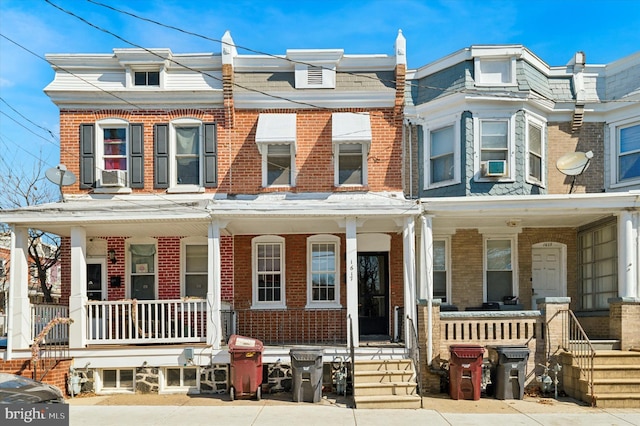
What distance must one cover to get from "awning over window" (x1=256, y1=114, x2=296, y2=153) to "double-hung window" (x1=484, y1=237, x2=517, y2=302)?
18.1 feet

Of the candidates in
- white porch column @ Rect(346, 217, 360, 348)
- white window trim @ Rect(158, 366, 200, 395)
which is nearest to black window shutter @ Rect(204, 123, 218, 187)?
white porch column @ Rect(346, 217, 360, 348)

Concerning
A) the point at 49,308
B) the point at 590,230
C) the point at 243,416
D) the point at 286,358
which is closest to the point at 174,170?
the point at 49,308

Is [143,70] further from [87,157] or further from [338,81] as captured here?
[338,81]

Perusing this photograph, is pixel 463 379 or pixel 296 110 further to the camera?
pixel 296 110

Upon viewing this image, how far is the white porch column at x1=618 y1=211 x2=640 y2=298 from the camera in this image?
1162cm

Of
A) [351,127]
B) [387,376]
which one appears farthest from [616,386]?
[351,127]

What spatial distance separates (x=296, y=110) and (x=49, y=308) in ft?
23.7

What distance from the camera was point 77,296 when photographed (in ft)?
38.3

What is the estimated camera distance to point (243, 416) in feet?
31.3

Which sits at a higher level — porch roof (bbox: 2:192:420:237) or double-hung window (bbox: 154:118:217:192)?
double-hung window (bbox: 154:118:217:192)

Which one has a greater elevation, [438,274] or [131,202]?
[131,202]

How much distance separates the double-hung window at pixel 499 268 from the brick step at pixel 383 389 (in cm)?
438

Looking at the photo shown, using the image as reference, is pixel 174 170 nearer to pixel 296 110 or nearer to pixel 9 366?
pixel 296 110

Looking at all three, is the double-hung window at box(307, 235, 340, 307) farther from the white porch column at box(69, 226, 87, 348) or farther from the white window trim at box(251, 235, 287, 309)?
the white porch column at box(69, 226, 87, 348)
